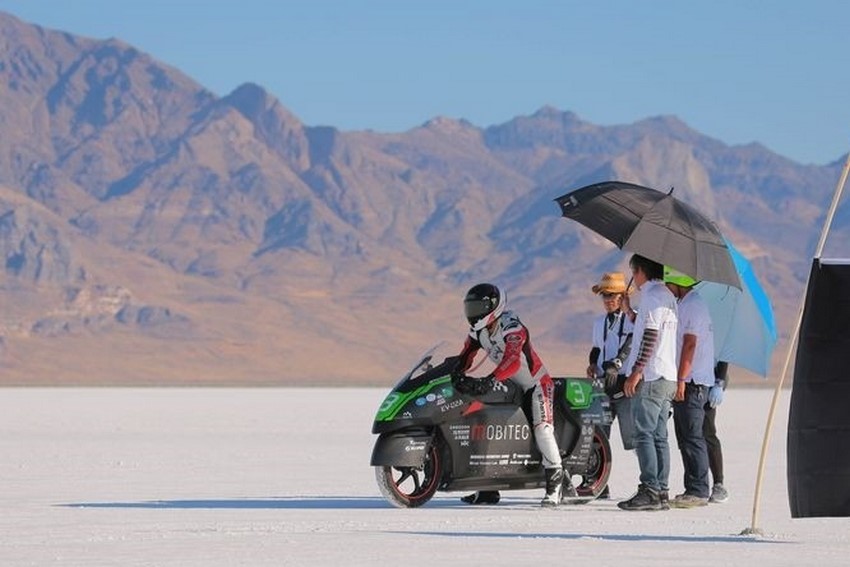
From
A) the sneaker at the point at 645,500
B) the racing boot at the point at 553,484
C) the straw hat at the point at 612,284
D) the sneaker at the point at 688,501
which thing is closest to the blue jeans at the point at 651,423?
the sneaker at the point at 645,500

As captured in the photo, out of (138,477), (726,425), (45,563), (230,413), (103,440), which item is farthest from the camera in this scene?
(230,413)

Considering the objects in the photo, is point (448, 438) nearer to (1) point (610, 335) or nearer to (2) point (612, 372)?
(2) point (612, 372)

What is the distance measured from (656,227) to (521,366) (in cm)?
161

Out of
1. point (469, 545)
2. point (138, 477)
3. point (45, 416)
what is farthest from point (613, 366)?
point (45, 416)

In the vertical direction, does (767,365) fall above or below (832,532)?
above

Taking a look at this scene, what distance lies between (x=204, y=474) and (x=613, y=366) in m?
7.08

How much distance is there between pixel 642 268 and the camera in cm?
1658

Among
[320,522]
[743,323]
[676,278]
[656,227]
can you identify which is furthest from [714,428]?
[320,522]

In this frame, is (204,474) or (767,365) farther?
(204,474)

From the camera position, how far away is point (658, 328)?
53.5ft

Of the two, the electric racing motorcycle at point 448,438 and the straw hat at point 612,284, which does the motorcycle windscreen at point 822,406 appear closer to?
the electric racing motorcycle at point 448,438

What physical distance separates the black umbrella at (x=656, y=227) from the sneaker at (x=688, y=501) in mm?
1965

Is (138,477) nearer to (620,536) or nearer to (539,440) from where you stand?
(539,440)

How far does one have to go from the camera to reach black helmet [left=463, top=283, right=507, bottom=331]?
16.5 metres
